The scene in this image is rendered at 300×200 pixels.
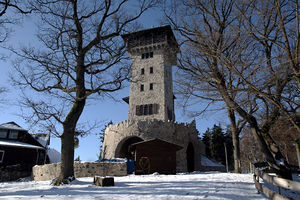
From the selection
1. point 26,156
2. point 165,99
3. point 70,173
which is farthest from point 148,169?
point 26,156

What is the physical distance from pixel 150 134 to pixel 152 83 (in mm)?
8852

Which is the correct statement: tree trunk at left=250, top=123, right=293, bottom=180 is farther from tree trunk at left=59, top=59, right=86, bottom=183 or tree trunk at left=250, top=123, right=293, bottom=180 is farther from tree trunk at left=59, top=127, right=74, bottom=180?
tree trunk at left=59, top=127, right=74, bottom=180

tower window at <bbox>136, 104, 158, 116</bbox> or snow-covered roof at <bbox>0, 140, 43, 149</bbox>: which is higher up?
tower window at <bbox>136, 104, 158, 116</bbox>

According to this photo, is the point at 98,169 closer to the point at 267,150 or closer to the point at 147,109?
the point at 267,150

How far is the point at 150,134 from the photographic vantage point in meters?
21.3

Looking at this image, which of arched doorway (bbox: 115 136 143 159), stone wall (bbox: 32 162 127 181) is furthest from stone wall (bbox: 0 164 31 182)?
arched doorway (bbox: 115 136 143 159)

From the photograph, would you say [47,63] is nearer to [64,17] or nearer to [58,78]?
[58,78]

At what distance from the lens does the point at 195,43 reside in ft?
21.0

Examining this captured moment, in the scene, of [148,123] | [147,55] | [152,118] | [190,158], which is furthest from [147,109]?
[147,55]

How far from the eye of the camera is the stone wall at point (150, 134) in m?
21.2

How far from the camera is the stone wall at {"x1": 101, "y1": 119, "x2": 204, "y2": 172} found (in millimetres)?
21219

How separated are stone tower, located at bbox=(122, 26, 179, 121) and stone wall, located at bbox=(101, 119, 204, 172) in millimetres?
3706

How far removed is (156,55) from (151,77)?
3460 millimetres

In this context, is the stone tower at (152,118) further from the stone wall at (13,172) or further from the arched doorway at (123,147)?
the stone wall at (13,172)
